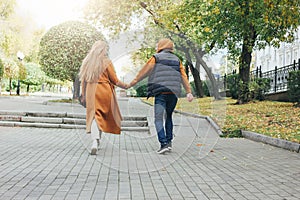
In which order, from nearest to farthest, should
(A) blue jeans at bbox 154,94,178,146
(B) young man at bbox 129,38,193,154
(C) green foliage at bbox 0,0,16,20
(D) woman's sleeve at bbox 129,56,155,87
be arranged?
(D) woman's sleeve at bbox 129,56,155,87 < (B) young man at bbox 129,38,193,154 < (A) blue jeans at bbox 154,94,178,146 < (C) green foliage at bbox 0,0,16,20

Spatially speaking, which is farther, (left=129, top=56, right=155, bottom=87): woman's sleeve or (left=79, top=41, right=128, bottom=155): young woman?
(left=79, top=41, right=128, bottom=155): young woman

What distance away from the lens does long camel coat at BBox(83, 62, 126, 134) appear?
20.8ft

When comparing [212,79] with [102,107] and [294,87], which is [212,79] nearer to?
[102,107]

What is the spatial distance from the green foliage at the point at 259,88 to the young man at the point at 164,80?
48.3 feet

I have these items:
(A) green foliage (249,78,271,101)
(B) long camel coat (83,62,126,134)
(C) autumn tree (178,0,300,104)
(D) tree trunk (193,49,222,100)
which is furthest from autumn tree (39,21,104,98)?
(D) tree trunk (193,49,222,100)

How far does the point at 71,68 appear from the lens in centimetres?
1844

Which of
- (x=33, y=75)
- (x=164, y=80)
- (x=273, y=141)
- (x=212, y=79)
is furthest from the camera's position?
(x=33, y=75)

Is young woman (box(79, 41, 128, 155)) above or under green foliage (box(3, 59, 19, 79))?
under

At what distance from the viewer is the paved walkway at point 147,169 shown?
15.1 ft

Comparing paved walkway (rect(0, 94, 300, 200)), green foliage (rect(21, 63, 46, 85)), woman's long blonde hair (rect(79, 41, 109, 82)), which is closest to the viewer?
paved walkway (rect(0, 94, 300, 200))

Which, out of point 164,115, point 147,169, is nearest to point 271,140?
point 164,115

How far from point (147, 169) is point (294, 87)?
39.9ft

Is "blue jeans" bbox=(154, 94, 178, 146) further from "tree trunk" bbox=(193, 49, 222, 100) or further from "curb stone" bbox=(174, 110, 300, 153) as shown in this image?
"tree trunk" bbox=(193, 49, 222, 100)

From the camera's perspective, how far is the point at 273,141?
9375 mm
